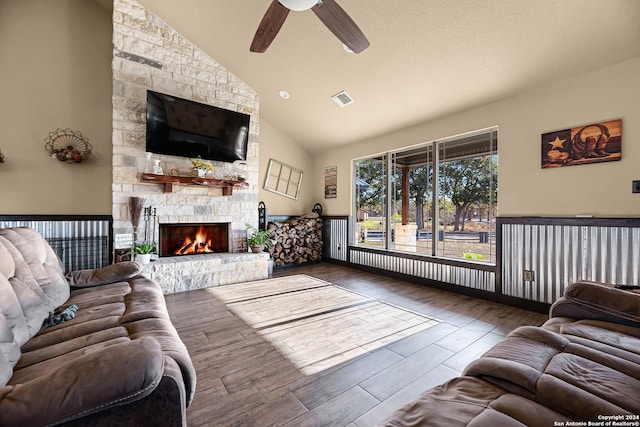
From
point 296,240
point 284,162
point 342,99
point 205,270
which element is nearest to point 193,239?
point 205,270

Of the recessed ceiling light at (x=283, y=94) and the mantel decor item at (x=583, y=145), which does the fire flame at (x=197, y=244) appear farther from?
the mantel decor item at (x=583, y=145)

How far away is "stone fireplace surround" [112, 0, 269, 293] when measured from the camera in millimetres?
3863

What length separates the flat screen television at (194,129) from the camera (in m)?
3.98

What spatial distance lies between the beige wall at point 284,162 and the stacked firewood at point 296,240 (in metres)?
0.44

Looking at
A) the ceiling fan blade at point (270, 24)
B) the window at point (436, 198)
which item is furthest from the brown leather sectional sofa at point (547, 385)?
the ceiling fan blade at point (270, 24)

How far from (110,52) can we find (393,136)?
16.0ft

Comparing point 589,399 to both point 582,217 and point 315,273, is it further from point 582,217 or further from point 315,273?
point 315,273

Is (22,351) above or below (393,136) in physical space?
below

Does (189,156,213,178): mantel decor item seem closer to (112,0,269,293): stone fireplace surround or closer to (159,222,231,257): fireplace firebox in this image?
(112,0,269,293): stone fireplace surround

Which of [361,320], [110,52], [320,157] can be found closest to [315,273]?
[361,320]

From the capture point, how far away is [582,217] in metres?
2.85

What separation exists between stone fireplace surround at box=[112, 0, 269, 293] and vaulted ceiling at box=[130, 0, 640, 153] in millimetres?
275

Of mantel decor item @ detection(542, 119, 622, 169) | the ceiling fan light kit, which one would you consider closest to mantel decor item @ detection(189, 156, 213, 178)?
the ceiling fan light kit

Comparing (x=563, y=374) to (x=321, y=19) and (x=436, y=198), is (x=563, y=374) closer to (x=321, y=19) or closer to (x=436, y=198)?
(x=321, y=19)
